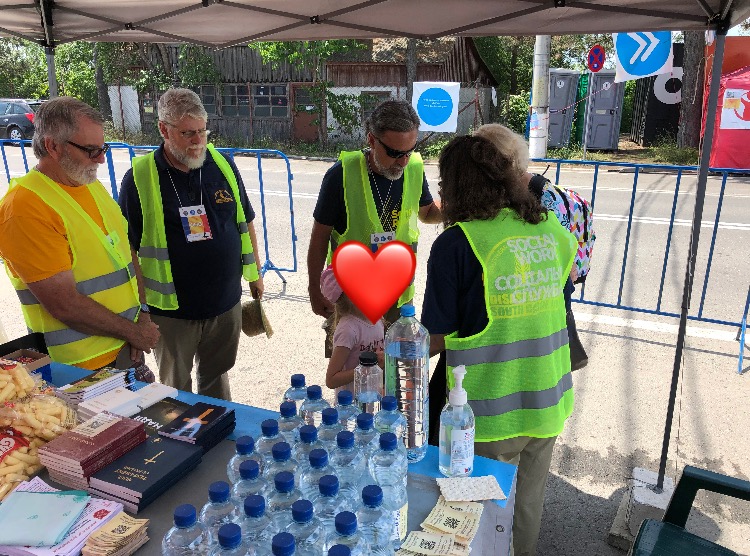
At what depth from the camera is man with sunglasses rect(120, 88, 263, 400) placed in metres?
3.14

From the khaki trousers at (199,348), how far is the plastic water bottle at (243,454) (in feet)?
6.18

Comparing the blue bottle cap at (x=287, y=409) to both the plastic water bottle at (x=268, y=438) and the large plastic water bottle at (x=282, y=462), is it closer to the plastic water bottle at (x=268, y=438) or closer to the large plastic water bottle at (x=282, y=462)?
the plastic water bottle at (x=268, y=438)

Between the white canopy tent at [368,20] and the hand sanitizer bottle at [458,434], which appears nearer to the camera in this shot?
the hand sanitizer bottle at [458,434]

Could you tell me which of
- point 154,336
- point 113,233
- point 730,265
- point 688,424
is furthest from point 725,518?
point 730,265

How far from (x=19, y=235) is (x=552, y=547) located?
2882mm

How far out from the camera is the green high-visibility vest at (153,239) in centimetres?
313

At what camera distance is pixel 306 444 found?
157cm

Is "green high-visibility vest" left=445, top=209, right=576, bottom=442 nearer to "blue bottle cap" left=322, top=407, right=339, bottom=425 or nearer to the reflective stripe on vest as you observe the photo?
"blue bottle cap" left=322, top=407, right=339, bottom=425

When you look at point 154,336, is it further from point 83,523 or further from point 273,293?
point 273,293

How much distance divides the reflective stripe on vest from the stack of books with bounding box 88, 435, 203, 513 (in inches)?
43.0

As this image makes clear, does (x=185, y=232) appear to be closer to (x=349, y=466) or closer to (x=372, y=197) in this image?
(x=372, y=197)

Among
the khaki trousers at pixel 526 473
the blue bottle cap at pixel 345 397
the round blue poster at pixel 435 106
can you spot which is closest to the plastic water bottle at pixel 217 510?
the blue bottle cap at pixel 345 397

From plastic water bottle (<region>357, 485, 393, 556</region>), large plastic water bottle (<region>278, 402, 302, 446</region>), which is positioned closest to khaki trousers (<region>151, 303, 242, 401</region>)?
large plastic water bottle (<region>278, 402, 302, 446</region>)
